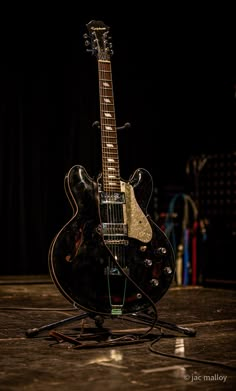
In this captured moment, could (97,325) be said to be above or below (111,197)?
below

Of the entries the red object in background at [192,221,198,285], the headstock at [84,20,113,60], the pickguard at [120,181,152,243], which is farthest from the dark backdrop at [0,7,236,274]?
the pickguard at [120,181,152,243]

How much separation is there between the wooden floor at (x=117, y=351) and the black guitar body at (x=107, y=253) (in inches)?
6.5

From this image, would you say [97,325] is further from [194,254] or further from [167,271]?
[194,254]

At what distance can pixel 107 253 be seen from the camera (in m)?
2.70

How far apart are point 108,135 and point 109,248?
1.85 feet

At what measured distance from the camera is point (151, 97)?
685 centimetres

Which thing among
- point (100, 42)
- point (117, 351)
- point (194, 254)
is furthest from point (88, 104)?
point (117, 351)

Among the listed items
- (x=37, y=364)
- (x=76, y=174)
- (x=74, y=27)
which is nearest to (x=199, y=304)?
(x=76, y=174)

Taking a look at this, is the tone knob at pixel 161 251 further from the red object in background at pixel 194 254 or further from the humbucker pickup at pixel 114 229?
the red object in background at pixel 194 254

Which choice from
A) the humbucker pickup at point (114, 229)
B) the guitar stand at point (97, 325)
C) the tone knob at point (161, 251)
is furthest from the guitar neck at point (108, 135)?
the guitar stand at point (97, 325)

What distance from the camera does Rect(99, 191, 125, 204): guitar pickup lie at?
109 inches

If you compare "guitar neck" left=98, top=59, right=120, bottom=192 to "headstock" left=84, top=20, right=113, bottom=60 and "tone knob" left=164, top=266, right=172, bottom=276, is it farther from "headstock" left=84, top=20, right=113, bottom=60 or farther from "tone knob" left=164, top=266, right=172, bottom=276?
"tone knob" left=164, top=266, right=172, bottom=276

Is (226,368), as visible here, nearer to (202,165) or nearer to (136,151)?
(202,165)

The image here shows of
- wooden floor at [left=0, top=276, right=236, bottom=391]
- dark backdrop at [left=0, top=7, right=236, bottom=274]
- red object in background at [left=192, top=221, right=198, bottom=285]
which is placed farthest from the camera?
dark backdrop at [left=0, top=7, right=236, bottom=274]
